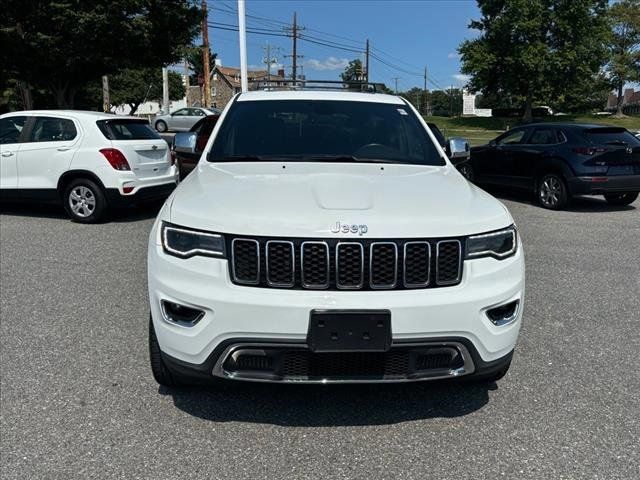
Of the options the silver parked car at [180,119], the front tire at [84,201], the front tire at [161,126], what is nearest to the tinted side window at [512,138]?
the front tire at [84,201]

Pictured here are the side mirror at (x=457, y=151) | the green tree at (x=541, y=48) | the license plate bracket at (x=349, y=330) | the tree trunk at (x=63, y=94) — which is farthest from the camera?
the green tree at (x=541, y=48)

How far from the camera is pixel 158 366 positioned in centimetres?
305

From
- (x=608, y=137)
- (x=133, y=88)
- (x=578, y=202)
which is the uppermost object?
(x=133, y=88)

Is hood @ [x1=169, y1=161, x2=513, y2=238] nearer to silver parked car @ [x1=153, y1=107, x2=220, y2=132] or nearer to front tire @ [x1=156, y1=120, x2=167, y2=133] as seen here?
silver parked car @ [x1=153, y1=107, x2=220, y2=132]

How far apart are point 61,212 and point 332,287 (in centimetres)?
801

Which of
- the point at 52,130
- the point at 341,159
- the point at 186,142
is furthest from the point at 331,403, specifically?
the point at 52,130

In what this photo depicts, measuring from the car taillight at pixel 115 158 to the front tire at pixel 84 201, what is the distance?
1.44 feet

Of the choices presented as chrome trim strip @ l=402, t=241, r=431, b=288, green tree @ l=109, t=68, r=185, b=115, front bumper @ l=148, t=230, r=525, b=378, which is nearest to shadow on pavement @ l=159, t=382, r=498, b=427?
front bumper @ l=148, t=230, r=525, b=378

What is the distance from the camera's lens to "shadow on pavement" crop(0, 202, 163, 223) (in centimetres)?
882

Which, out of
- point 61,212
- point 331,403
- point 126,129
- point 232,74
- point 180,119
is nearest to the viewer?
point 331,403

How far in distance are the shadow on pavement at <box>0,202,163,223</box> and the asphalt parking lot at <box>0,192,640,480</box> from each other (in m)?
4.07

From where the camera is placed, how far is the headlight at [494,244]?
270cm

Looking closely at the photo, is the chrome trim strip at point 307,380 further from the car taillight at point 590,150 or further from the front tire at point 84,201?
the car taillight at point 590,150

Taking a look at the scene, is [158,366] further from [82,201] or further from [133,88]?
[133,88]
